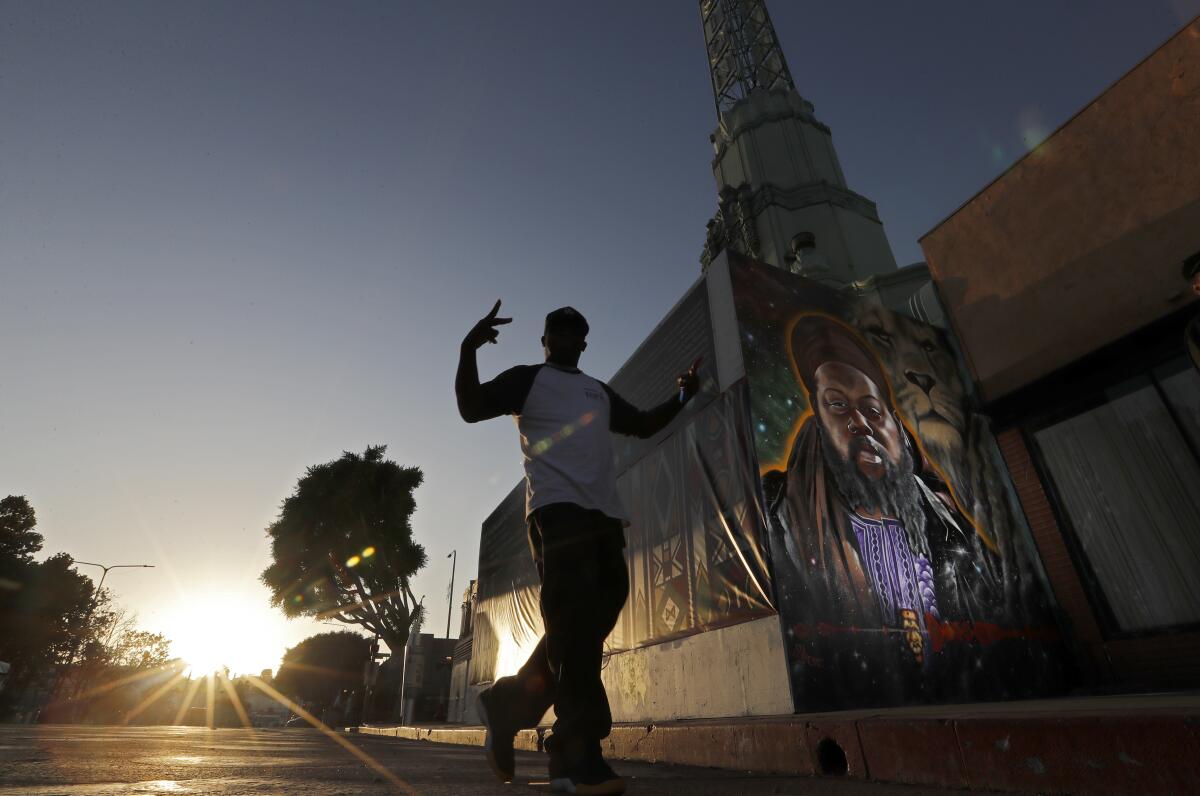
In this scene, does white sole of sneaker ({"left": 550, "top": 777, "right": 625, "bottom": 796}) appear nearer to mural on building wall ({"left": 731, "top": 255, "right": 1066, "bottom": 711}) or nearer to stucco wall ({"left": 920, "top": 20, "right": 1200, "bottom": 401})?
mural on building wall ({"left": 731, "top": 255, "right": 1066, "bottom": 711})

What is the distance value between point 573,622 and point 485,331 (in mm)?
1066

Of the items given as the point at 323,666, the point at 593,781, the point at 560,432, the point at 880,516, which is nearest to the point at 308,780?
the point at 593,781

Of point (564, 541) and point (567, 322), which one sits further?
point (567, 322)

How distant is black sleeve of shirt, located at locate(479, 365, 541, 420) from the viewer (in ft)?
6.58

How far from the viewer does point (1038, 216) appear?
21.4 ft

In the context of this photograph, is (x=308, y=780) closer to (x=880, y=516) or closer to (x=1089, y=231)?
(x=880, y=516)

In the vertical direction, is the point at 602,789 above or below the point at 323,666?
below

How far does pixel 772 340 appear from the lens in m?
5.85

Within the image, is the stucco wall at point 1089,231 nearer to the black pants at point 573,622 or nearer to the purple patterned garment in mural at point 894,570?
the purple patterned garment in mural at point 894,570

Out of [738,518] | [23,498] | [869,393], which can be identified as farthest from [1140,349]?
[23,498]

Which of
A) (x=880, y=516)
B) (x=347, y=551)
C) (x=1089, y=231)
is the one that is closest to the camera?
(x=880, y=516)

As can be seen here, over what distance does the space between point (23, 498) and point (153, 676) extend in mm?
27271

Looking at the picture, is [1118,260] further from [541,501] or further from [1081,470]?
[541,501]

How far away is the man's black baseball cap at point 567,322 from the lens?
7.60 feet
